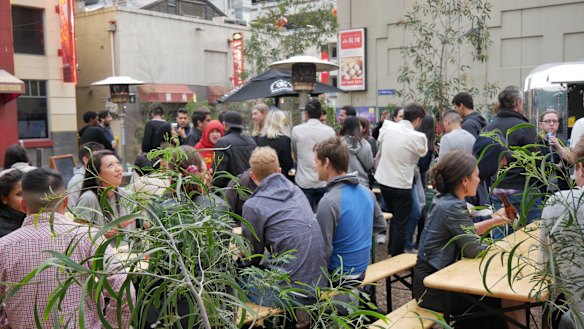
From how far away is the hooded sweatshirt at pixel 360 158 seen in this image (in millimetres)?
6461

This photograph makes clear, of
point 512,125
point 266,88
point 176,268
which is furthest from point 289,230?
point 266,88

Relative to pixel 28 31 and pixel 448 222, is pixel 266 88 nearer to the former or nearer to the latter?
pixel 448 222

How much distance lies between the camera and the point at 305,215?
3.42 metres

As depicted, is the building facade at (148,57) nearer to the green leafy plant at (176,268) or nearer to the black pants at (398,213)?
the black pants at (398,213)

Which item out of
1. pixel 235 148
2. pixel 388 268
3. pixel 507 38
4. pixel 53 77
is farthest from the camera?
pixel 53 77

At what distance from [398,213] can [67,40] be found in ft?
51.3

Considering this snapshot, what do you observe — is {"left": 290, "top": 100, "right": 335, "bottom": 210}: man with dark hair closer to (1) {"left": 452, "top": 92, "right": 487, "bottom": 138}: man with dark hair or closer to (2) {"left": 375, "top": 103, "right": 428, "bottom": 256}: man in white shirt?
(2) {"left": 375, "top": 103, "right": 428, "bottom": 256}: man in white shirt

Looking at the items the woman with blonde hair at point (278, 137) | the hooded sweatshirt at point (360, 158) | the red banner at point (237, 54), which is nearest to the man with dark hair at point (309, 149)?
the woman with blonde hair at point (278, 137)

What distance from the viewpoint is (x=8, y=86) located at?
15055mm

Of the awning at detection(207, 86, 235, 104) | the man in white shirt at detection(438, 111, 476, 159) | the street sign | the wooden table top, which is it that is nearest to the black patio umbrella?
the man in white shirt at detection(438, 111, 476, 159)

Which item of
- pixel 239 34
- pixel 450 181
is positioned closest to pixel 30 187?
pixel 450 181

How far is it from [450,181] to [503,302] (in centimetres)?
87

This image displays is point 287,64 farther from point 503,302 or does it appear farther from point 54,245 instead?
point 54,245

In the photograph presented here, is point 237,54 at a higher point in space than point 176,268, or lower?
higher
